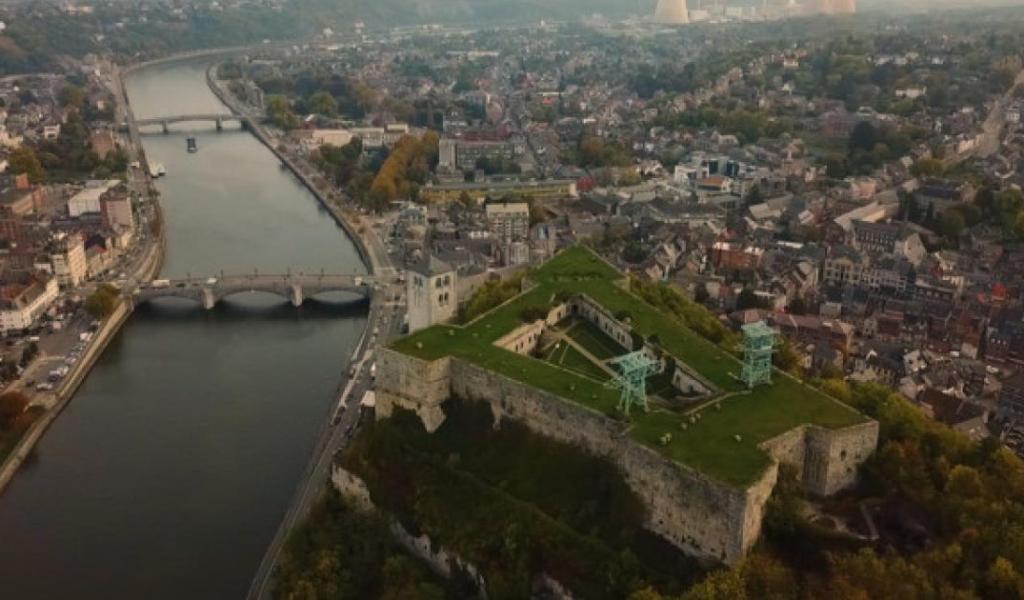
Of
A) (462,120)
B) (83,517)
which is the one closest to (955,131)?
(462,120)

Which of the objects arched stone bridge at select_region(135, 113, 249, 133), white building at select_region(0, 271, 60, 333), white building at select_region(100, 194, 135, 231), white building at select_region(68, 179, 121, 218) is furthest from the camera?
arched stone bridge at select_region(135, 113, 249, 133)

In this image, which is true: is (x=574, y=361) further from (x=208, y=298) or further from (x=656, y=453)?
(x=208, y=298)

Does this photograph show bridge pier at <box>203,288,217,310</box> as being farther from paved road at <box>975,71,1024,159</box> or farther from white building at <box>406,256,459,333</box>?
paved road at <box>975,71,1024,159</box>

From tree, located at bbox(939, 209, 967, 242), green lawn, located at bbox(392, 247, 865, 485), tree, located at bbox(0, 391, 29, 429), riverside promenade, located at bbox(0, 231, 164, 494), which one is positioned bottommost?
riverside promenade, located at bbox(0, 231, 164, 494)

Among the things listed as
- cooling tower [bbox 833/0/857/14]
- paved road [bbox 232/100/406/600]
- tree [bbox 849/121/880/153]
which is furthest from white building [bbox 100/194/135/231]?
cooling tower [bbox 833/0/857/14]

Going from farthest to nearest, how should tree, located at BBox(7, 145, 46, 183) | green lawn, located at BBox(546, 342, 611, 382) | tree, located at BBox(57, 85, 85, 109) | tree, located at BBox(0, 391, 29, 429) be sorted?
1. tree, located at BBox(57, 85, 85, 109)
2. tree, located at BBox(7, 145, 46, 183)
3. tree, located at BBox(0, 391, 29, 429)
4. green lawn, located at BBox(546, 342, 611, 382)

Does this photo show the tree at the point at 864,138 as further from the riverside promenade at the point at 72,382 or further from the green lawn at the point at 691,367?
the riverside promenade at the point at 72,382

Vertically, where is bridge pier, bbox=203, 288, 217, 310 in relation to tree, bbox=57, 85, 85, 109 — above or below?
below
